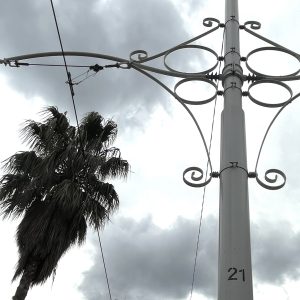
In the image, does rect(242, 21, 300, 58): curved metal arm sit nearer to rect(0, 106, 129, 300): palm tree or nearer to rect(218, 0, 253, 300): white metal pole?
rect(218, 0, 253, 300): white metal pole

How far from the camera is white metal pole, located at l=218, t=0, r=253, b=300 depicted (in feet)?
12.8

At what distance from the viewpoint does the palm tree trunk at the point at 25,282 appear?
31.9 ft

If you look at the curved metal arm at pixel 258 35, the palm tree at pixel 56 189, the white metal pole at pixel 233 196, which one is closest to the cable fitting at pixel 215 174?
the white metal pole at pixel 233 196

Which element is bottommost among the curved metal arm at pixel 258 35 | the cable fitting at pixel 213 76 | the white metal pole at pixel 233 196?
the white metal pole at pixel 233 196

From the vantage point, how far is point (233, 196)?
428cm

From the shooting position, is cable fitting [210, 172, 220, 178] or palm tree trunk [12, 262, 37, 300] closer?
cable fitting [210, 172, 220, 178]

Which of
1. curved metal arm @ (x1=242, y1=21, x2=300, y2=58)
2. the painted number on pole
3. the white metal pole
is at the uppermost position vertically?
curved metal arm @ (x1=242, y1=21, x2=300, y2=58)

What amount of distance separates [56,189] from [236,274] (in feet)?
24.6

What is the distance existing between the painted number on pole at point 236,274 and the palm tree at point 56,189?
267 inches

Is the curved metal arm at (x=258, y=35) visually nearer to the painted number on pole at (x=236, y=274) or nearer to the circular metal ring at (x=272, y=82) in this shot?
the circular metal ring at (x=272, y=82)

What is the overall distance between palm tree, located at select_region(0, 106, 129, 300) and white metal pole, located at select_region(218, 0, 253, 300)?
619 cm

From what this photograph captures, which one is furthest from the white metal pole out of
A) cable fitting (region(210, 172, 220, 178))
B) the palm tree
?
the palm tree

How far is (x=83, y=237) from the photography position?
10844 millimetres

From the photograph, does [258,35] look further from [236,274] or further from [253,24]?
[236,274]
